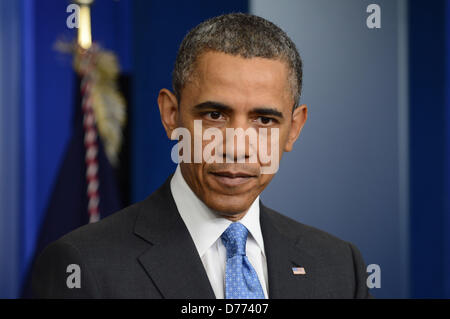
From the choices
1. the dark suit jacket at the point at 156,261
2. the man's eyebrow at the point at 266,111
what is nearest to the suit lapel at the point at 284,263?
the dark suit jacket at the point at 156,261

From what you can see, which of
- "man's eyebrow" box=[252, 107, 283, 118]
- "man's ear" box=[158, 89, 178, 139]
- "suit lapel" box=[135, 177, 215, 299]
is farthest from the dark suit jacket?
"man's eyebrow" box=[252, 107, 283, 118]

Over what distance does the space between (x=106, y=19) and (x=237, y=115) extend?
1179 mm

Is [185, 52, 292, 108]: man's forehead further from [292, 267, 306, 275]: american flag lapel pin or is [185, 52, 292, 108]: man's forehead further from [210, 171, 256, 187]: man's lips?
[292, 267, 306, 275]: american flag lapel pin

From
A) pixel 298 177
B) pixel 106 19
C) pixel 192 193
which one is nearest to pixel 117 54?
pixel 106 19

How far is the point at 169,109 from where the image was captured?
39.7 inches

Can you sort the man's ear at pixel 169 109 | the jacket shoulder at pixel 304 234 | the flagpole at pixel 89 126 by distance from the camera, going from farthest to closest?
the flagpole at pixel 89 126 → the jacket shoulder at pixel 304 234 → the man's ear at pixel 169 109

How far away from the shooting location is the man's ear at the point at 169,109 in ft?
3.28

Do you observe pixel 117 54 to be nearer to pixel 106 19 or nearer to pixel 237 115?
pixel 106 19

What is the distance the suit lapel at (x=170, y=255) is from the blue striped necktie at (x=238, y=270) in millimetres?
36

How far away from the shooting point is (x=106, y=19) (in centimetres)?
193

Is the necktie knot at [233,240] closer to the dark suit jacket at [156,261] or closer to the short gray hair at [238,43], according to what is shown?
the dark suit jacket at [156,261]

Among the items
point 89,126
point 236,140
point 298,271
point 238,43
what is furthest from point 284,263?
point 89,126

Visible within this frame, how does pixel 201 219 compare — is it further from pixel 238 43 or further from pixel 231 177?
pixel 238 43

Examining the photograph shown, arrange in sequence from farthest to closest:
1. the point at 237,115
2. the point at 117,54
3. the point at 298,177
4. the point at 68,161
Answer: the point at 117,54 → the point at 68,161 → the point at 298,177 → the point at 237,115
